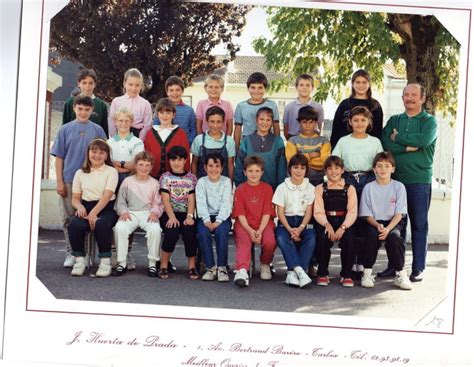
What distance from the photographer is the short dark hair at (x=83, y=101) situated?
482cm

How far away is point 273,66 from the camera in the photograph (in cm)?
544

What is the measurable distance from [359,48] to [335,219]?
141 centimetres

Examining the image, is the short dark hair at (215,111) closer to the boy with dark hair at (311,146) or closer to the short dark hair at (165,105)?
the short dark hair at (165,105)

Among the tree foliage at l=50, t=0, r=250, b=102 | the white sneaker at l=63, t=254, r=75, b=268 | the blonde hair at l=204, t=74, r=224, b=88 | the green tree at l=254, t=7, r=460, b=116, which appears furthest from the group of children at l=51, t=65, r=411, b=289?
the green tree at l=254, t=7, r=460, b=116

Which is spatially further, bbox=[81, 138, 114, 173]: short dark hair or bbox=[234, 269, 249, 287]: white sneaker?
bbox=[81, 138, 114, 173]: short dark hair

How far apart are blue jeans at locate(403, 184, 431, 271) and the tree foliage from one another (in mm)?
1502

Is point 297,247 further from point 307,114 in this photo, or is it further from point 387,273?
point 307,114

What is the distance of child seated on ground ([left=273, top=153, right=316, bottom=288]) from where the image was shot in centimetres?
478

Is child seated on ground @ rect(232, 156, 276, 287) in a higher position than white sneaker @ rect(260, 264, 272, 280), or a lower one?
higher

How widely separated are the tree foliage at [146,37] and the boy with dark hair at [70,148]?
22 cm

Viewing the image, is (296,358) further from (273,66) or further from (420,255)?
(273,66)

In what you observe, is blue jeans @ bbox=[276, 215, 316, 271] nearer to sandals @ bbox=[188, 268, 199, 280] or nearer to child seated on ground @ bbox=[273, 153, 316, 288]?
child seated on ground @ bbox=[273, 153, 316, 288]

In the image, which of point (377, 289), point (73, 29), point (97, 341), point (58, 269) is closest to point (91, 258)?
point (58, 269)

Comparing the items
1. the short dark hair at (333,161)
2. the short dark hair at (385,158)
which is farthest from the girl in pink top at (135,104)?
the short dark hair at (385,158)
